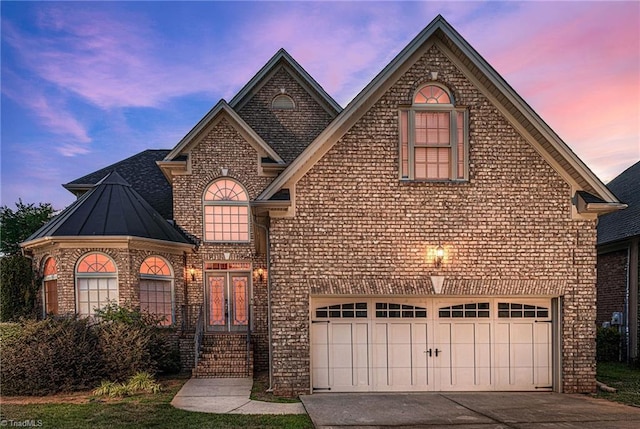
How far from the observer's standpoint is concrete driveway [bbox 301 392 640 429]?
7582 mm

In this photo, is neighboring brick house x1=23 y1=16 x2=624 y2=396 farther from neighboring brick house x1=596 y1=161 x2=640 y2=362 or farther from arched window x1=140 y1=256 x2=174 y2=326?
neighboring brick house x1=596 y1=161 x2=640 y2=362

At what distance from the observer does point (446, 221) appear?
33.2 ft

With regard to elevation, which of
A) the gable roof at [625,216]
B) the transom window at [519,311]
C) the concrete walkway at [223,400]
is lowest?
the concrete walkway at [223,400]

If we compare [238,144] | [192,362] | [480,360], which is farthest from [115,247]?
[480,360]

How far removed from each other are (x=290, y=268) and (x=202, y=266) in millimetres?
6602

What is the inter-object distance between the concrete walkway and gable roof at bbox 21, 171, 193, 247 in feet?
16.0

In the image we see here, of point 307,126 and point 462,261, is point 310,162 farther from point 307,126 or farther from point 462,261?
point 307,126

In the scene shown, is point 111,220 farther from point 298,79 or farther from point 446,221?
point 446,221

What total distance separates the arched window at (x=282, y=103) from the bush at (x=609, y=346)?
13521 mm

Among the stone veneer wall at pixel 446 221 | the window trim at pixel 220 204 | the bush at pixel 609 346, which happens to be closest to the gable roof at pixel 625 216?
the bush at pixel 609 346

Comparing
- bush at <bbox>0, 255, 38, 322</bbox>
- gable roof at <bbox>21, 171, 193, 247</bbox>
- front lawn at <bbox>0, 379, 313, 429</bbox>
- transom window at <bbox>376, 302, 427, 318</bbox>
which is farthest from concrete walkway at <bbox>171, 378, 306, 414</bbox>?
bush at <bbox>0, 255, 38, 322</bbox>

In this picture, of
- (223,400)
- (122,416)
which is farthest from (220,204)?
(122,416)

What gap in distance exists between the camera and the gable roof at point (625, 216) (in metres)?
15.3

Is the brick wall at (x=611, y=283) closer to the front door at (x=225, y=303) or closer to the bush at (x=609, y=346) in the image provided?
the bush at (x=609, y=346)
